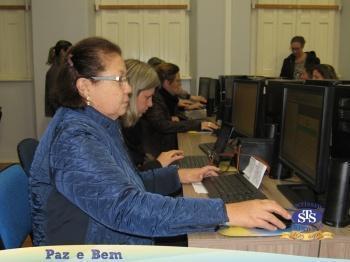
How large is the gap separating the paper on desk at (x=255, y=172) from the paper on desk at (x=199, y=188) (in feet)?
0.58

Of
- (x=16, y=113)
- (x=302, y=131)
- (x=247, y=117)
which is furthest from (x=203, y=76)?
(x=302, y=131)

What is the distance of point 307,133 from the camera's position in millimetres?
1564

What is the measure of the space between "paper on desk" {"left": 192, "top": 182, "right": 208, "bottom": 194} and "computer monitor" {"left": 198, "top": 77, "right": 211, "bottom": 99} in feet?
10.1

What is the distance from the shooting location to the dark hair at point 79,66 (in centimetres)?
131

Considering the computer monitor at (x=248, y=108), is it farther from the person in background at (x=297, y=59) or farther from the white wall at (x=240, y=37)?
the person in background at (x=297, y=59)

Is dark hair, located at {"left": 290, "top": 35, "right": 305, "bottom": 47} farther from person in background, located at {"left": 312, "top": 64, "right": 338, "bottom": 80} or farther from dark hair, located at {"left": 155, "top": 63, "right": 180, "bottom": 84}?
dark hair, located at {"left": 155, "top": 63, "right": 180, "bottom": 84}

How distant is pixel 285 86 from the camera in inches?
72.6

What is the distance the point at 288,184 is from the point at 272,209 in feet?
2.13

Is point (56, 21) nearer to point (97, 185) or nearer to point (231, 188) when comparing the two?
point (231, 188)

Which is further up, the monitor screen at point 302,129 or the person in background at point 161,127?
the monitor screen at point 302,129

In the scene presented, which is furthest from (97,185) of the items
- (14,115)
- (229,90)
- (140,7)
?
(14,115)

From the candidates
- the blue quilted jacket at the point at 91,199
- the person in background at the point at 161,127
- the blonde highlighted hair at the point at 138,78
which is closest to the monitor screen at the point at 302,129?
the blue quilted jacket at the point at 91,199

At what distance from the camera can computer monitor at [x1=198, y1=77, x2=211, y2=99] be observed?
492cm

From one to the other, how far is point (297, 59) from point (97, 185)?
484 cm
